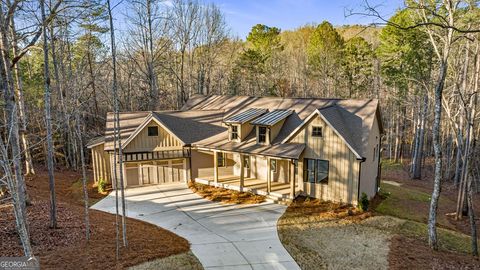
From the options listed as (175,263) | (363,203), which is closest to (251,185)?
(363,203)

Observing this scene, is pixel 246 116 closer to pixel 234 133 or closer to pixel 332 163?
pixel 234 133

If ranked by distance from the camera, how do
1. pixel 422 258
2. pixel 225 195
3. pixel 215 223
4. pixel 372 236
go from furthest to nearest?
pixel 225 195 → pixel 215 223 → pixel 372 236 → pixel 422 258

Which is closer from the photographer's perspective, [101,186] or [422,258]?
[422,258]

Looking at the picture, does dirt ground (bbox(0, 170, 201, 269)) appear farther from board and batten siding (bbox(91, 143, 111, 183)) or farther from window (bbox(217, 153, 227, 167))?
window (bbox(217, 153, 227, 167))

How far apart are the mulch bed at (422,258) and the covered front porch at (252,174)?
5.90 metres

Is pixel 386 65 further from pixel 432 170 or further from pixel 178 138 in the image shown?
pixel 178 138

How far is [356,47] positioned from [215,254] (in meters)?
30.3

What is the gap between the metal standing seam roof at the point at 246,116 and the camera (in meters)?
18.4

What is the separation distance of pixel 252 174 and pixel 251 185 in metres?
1.63

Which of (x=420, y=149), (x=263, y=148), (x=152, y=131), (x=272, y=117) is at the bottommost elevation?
(x=420, y=149)

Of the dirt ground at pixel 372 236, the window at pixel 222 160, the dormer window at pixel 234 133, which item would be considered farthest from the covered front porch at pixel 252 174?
the dirt ground at pixel 372 236

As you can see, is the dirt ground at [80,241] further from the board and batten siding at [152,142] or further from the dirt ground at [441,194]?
the dirt ground at [441,194]

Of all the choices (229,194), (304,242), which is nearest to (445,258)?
→ (304,242)

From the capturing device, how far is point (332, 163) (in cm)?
1559
